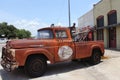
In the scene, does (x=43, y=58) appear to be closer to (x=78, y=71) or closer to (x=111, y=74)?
(x=78, y=71)

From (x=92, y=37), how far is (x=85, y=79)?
20768 mm

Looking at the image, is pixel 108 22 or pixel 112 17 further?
pixel 108 22

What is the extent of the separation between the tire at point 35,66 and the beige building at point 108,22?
12650 mm

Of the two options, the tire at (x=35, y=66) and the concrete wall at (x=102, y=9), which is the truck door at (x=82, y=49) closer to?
the tire at (x=35, y=66)

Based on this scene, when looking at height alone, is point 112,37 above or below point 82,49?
above

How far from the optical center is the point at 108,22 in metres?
23.7

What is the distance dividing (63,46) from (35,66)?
1.70 m

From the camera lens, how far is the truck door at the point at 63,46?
1008 cm

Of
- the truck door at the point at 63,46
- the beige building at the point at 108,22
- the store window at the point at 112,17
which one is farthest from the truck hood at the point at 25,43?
the store window at the point at 112,17

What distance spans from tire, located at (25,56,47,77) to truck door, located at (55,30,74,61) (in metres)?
0.80

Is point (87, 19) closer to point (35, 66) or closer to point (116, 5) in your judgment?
point (116, 5)

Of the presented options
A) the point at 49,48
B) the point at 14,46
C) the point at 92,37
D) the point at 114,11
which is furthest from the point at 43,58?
the point at 92,37

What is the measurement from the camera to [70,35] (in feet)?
35.1

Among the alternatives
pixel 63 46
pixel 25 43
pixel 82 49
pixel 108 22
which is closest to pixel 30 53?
pixel 25 43
